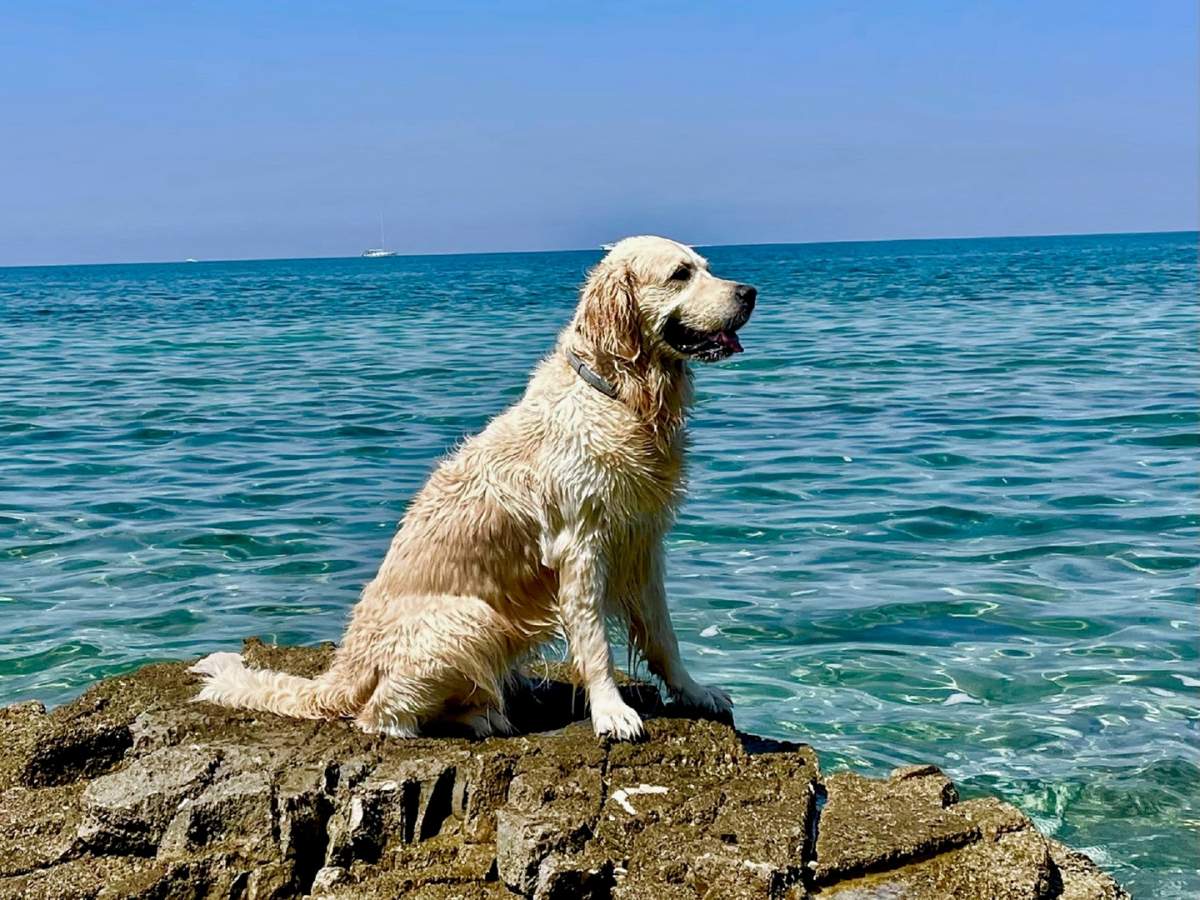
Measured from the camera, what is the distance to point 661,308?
5.15m

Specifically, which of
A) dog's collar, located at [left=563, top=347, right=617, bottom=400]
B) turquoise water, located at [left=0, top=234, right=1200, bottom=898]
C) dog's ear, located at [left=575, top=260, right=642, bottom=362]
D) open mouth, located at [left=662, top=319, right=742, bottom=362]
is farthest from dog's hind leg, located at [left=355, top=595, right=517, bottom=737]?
turquoise water, located at [left=0, top=234, right=1200, bottom=898]

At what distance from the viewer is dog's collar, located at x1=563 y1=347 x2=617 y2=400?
5.18m

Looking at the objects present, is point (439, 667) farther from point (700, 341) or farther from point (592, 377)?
point (700, 341)

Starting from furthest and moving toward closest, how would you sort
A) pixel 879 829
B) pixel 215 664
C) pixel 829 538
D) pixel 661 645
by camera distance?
pixel 829 538 → pixel 215 664 → pixel 661 645 → pixel 879 829

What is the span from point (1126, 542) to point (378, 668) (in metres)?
7.81

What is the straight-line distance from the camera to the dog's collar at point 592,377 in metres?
5.18

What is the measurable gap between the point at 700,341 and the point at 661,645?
1347 millimetres

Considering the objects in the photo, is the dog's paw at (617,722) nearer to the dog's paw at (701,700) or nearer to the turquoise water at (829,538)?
the dog's paw at (701,700)

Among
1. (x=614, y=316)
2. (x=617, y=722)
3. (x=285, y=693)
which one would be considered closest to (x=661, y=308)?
(x=614, y=316)

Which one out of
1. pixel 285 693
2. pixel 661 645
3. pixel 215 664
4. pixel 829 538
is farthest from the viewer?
pixel 829 538

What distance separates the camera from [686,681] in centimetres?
554

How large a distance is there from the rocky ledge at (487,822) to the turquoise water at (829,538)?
75.4 inches

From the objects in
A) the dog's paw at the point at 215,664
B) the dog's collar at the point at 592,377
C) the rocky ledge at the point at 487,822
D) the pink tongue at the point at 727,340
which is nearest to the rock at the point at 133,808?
the rocky ledge at the point at 487,822

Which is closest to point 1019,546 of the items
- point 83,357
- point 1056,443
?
point 1056,443
